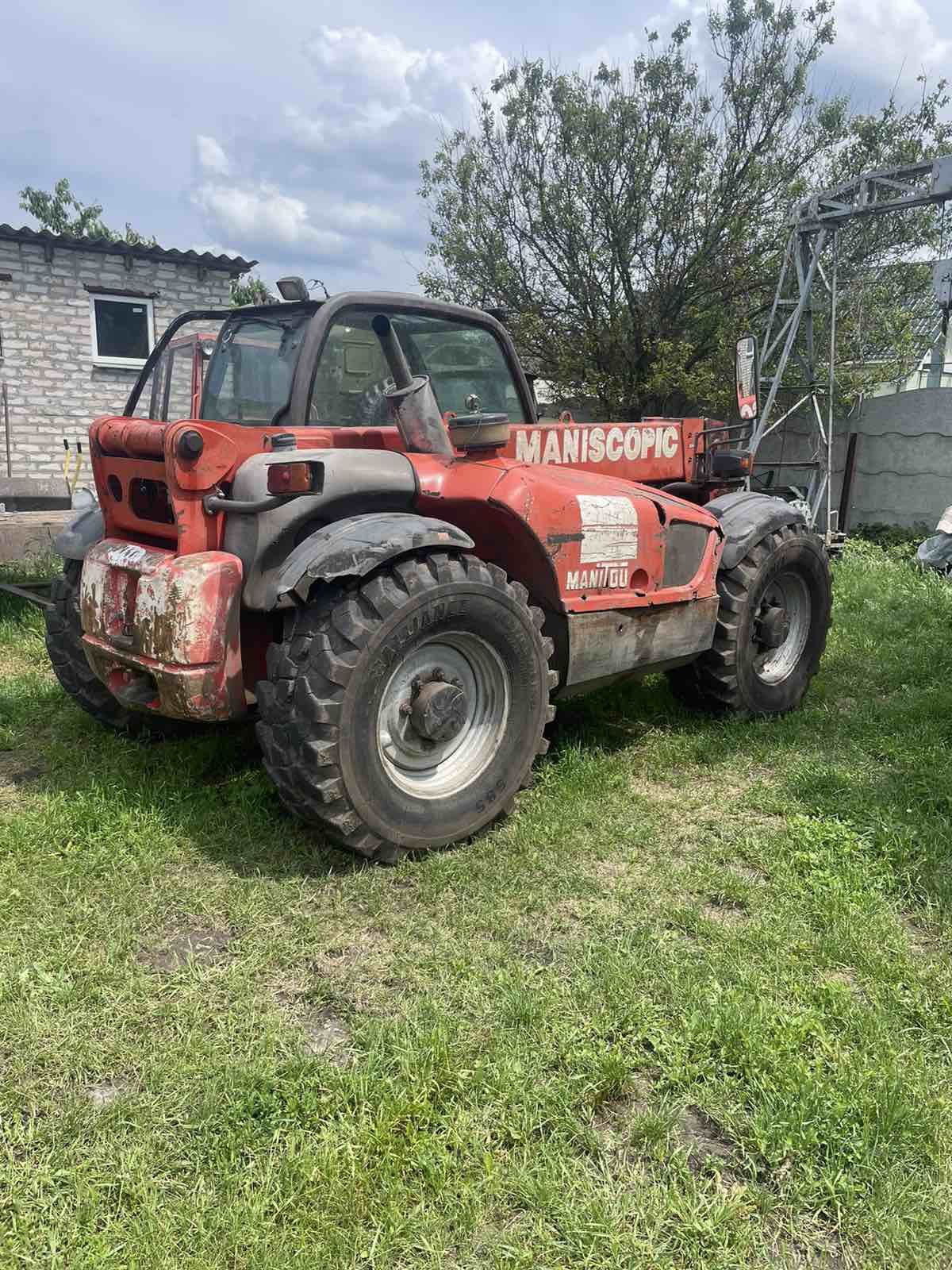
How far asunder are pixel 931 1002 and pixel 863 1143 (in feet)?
2.32

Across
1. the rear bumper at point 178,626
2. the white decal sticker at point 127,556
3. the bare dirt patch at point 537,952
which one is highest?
the white decal sticker at point 127,556

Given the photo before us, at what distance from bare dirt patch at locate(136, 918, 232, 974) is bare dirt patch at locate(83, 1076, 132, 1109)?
0.45 meters

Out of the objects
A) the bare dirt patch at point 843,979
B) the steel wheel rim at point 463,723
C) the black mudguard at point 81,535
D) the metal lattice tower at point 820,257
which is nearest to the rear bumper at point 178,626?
the steel wheel rim at point 463,723

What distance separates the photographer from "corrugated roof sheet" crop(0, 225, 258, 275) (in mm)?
12477

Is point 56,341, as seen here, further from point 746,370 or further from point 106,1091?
point 106,1091

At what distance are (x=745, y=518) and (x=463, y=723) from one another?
216cm

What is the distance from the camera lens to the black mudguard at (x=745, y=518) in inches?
192

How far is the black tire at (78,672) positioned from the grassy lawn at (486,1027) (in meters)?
0.18

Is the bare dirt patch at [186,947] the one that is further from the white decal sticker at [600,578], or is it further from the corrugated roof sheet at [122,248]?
the corrugated roof sheet at [122,248]

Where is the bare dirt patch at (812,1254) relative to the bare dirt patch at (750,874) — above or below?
below

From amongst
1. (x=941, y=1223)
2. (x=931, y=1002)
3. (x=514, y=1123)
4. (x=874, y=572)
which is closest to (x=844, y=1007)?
(x=931, y=1002)

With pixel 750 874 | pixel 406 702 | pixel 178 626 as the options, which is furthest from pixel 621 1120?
pixel 178 626

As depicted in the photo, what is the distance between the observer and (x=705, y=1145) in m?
2.30

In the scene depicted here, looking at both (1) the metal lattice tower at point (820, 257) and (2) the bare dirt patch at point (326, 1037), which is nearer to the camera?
(2) the bare dirt patch at point (326, 1037)
